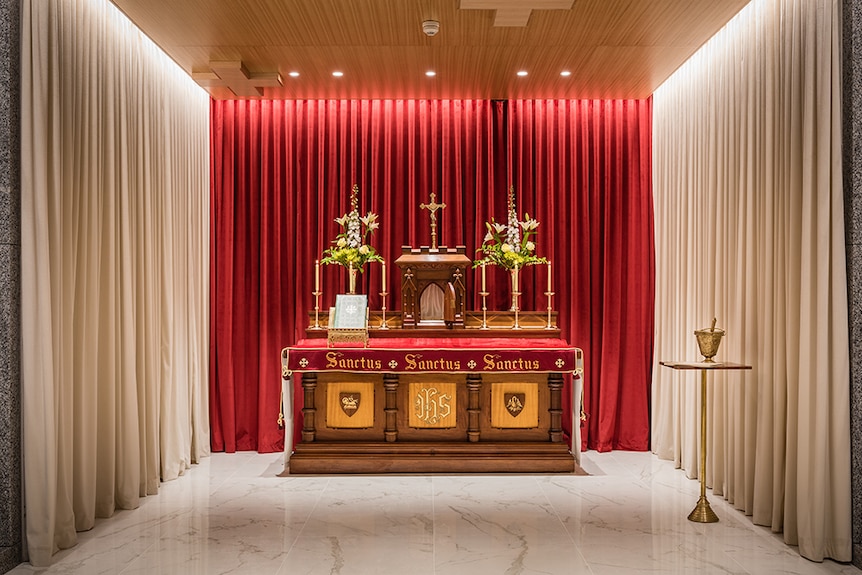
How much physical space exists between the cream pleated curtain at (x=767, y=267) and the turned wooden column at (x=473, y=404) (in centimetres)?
163

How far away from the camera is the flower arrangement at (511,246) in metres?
6.54


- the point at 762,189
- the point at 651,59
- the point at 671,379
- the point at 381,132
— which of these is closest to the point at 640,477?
the point at 671,379

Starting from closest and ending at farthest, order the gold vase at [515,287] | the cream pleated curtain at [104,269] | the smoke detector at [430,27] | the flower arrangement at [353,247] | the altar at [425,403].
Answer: the cream pleated curtain at [104,269], the smoke detector at [430,27], the altar at [425,403], the flower arrangement at [353,247], the gold vase at [515,287]

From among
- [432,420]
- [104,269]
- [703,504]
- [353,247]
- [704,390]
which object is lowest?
[703,504]

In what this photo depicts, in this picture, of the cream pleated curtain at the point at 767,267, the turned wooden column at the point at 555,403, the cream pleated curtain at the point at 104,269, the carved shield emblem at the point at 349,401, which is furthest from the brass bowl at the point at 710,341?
the cream pleated curtain at the point at 104,269

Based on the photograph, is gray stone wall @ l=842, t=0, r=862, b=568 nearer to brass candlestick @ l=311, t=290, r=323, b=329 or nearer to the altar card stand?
the altar card stand

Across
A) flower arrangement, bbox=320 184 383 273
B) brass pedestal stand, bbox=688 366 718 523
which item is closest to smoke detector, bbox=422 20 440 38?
flower arrangement, bbox=320 184 383 273

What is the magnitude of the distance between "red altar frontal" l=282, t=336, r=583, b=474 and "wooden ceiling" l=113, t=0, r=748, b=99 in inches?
85.9

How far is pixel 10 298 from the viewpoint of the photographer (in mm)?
3846

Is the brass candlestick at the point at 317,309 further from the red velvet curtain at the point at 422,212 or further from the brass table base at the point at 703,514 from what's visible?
the brass table base at the point at 703,514

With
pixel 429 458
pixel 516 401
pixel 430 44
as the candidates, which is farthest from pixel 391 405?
pixel 430 44

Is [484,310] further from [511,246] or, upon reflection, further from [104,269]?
[104,269]

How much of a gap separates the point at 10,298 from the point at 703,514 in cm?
414

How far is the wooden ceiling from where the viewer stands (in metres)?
4.76
